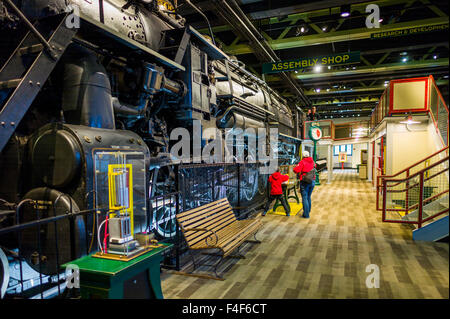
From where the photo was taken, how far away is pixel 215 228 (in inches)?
163

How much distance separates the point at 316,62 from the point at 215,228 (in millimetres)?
5177

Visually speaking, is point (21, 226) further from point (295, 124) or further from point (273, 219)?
point (295, 124)

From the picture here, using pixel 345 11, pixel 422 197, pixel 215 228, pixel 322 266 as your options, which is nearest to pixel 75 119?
pixel 215 228

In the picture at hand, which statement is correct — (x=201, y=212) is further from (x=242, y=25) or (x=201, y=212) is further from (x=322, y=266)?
(x=242, y=25)

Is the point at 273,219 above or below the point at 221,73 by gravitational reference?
below

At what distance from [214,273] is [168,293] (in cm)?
73

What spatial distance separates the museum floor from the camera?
2963 millimetres

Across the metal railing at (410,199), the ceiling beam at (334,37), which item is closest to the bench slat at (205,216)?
the metal railing at (410,199)

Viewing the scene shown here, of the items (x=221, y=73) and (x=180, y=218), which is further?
(x=221, y=73)

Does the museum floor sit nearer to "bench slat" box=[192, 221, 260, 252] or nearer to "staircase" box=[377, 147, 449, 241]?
"staircase" box=[377, 147, 449, 241]

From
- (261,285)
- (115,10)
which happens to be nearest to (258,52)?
(115,10)

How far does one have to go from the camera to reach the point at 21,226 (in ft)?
6.65

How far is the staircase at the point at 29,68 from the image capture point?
90.7 inches

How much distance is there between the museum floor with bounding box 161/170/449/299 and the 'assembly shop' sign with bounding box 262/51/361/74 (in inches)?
155
